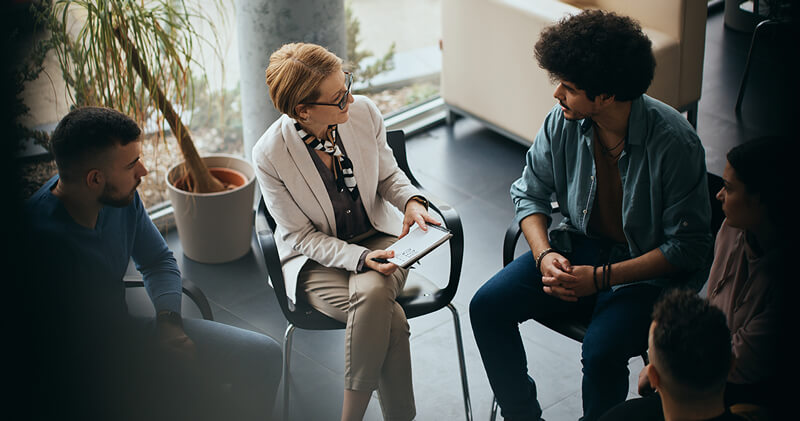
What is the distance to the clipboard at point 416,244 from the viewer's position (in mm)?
2170

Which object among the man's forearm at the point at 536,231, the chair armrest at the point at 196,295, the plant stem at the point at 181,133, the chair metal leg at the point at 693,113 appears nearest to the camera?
the chair armrest at the point at 196,295

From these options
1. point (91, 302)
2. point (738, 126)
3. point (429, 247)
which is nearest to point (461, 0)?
point (738, 126)

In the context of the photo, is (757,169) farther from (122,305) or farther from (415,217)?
(122,305)

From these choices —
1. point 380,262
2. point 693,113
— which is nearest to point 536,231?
point 380,262

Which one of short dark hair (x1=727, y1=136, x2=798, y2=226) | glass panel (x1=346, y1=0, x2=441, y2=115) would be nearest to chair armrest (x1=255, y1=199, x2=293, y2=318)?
short dark hair (x1=727, y1=136, x2=798, y2=226)

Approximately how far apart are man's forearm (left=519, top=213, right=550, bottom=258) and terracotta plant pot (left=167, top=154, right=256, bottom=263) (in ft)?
4.37

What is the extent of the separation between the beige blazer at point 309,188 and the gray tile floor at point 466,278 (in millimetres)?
596

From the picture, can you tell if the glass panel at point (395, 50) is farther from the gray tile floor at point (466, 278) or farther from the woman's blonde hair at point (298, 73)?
the woman's blonde hair at point (298, 73)

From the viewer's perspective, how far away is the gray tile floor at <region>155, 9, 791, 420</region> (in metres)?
2.61

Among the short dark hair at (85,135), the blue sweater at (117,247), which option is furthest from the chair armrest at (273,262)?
the short dark hair at (85,135)

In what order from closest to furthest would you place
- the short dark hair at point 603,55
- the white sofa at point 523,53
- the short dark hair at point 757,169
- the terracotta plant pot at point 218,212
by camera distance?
1. the short dark hair at point 757,169
2. the short dark hair at point 603,55
3. the terracotta plant pot at point 218,212
4. the white sofa at point 523,53

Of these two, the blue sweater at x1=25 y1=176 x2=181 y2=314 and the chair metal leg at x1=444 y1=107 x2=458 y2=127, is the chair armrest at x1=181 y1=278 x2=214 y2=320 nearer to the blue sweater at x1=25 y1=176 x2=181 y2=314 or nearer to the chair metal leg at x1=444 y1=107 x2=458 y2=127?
the blue sweater at x1=25 y1=176 x2=181 y2=314

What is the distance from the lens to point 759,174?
65.7 inches

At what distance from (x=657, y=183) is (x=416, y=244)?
70 cm
